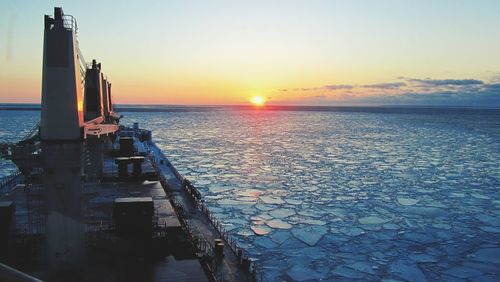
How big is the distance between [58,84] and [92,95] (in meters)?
16.9

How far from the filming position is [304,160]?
51.9 meters

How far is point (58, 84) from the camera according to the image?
12.0 metres

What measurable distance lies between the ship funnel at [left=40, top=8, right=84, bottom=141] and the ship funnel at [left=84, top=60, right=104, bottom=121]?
1628 cm

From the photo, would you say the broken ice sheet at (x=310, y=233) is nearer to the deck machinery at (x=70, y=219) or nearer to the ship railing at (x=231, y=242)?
the ship railing at (x=231, y=242)

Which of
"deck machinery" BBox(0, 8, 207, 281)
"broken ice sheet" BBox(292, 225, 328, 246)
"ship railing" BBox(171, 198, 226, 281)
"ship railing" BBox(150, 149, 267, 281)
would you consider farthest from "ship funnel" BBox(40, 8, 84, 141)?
"broken ice sheet" BBox(292, 225, 328, 246)

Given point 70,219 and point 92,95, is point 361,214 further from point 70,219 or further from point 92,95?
point 92,95

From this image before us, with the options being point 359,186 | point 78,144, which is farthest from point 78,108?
point 359,186

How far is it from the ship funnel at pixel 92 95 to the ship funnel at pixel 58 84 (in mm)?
16279

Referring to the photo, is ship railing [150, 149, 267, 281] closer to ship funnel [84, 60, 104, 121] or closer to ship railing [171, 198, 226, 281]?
ship railing [171, 198, 226, 281]

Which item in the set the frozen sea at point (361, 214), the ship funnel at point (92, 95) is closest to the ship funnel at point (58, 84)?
the frozen sea at point (361, 214)

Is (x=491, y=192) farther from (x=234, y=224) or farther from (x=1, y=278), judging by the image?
(x=1, y=278)

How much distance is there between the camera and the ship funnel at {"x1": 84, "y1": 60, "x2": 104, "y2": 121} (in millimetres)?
27797

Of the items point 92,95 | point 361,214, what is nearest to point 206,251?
point 361,214

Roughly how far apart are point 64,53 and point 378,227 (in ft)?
63.1
